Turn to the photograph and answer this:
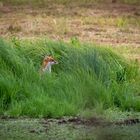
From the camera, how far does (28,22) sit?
75.3 ft

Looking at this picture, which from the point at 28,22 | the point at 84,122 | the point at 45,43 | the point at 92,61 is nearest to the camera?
the point at 84,122

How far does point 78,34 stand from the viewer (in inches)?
821

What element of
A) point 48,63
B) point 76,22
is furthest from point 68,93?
point 76,22

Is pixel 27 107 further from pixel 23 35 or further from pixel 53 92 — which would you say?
pixel 23 35

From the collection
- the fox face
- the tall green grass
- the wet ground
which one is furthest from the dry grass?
the wet ground

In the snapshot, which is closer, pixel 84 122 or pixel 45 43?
pixel 84 122

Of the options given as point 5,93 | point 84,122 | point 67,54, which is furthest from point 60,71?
point 84,122

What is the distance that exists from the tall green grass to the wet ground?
1.37ft

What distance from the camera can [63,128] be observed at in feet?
33.1

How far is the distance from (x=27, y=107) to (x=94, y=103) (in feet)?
3.18

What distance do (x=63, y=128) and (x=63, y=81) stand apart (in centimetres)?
174

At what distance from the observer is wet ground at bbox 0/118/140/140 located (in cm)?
958

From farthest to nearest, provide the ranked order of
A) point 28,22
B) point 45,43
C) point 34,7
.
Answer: point 34,7
point 28,22
point 45,43

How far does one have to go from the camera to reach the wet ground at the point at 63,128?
31.4 feet
